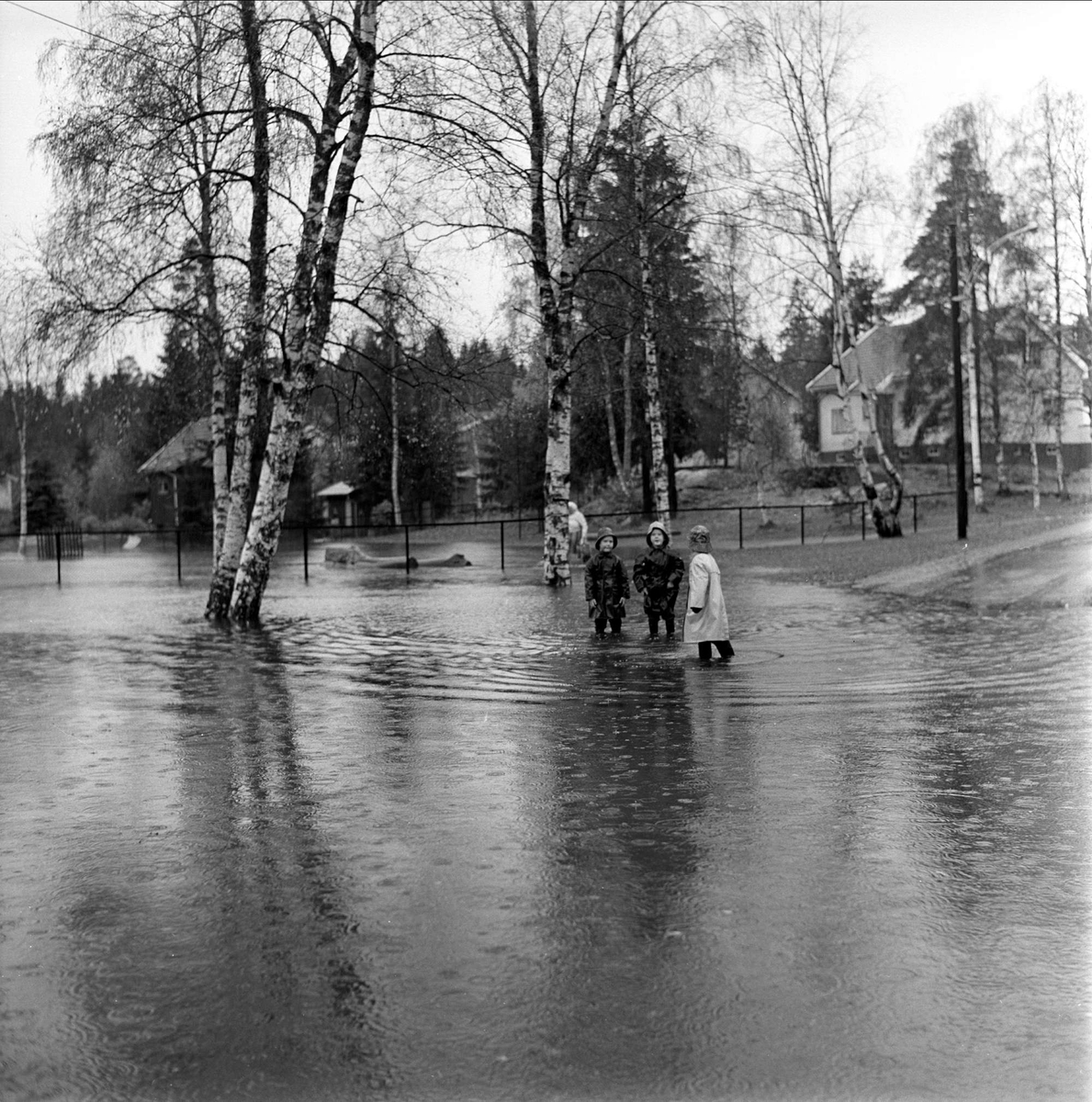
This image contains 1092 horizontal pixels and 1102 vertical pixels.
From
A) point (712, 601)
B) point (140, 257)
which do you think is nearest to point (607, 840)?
point (712, 601)

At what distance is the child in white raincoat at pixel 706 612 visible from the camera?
14195 millimetres

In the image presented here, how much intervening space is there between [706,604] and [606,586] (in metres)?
2.64

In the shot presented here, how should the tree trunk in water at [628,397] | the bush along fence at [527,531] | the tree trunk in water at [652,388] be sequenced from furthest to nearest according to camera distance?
the tree trunk in water at [628,397] < the bush along fence at [527,531] < the tree trunk in water at [652,388]

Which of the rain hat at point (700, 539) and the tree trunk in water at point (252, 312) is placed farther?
the tree trunk in water at point (252, 312)

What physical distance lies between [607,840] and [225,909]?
184 cm

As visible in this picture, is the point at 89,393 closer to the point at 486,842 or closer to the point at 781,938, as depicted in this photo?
the point at 486,842

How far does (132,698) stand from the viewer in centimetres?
1231

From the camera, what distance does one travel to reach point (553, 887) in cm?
589

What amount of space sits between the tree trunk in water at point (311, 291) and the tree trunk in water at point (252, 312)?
77cm

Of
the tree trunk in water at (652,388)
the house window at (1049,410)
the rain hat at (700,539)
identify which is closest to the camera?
the rain hat at (700,539)

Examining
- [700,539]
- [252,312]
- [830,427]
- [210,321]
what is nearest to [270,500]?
[252,312]

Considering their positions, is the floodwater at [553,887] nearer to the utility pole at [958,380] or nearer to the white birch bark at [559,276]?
the white birch bark at [559,276]

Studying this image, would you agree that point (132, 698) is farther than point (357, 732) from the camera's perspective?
Yes

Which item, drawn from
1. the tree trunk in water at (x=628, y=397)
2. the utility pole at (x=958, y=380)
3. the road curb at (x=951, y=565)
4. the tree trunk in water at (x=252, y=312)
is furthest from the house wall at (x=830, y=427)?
the tree trunk in water at (x=252, y=312)
